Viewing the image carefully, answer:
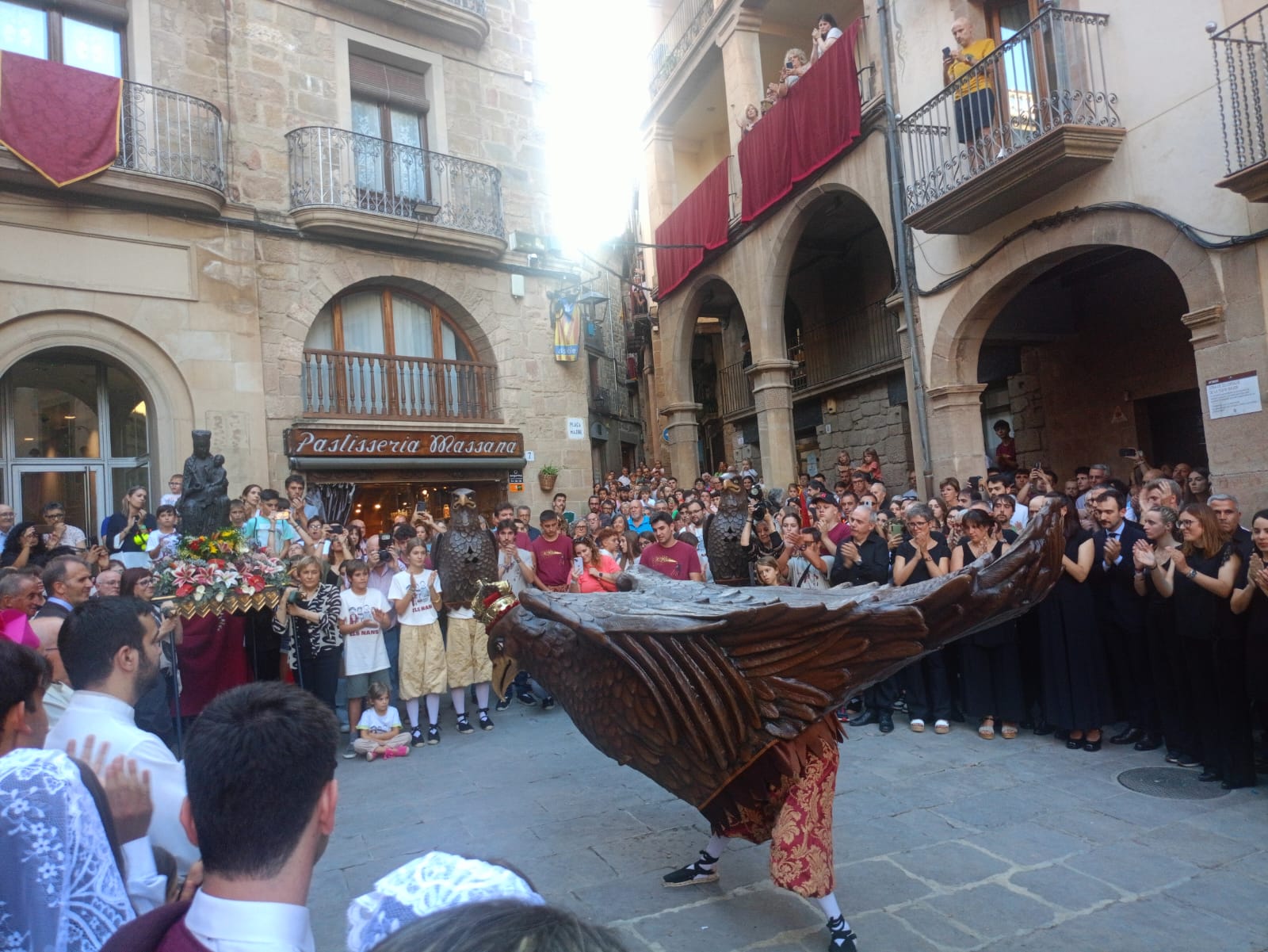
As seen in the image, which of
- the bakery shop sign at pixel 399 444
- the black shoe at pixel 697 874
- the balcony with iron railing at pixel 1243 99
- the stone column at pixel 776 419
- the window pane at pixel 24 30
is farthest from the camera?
the stone column at pixel 776 419

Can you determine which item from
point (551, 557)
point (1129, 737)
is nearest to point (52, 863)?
point (1129, 737)

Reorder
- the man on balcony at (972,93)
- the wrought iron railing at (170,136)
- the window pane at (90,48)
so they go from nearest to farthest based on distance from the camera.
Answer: the man on balcony at (972,93), the wrought iron railing at (170,136), the window pane at (90,48)

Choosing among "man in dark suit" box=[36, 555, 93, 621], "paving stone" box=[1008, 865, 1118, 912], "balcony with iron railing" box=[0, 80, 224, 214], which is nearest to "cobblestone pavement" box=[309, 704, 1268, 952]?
"paving stone" box=[1008, 865, 1118, 912]

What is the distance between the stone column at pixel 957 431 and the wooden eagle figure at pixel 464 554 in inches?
259

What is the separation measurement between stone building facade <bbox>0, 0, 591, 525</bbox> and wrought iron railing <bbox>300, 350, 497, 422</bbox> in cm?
4

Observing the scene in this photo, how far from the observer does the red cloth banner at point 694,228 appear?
48.4 feet

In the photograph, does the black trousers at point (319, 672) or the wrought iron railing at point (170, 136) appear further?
the wrought iron railing at point (170, 136)

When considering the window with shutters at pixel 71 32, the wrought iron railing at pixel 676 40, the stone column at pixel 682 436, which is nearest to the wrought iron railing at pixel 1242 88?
the wrought iron railing at pixel 676 40

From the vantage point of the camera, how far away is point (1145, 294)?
37.3 ft

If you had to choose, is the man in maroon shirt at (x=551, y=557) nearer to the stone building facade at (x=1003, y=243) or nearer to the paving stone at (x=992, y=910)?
the paving stone at (x=992, y=910)

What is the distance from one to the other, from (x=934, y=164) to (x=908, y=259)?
4.21ft

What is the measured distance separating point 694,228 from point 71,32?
9.97 metres

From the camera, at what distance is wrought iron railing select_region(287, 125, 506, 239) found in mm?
12172

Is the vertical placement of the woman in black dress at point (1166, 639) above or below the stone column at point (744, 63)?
below
